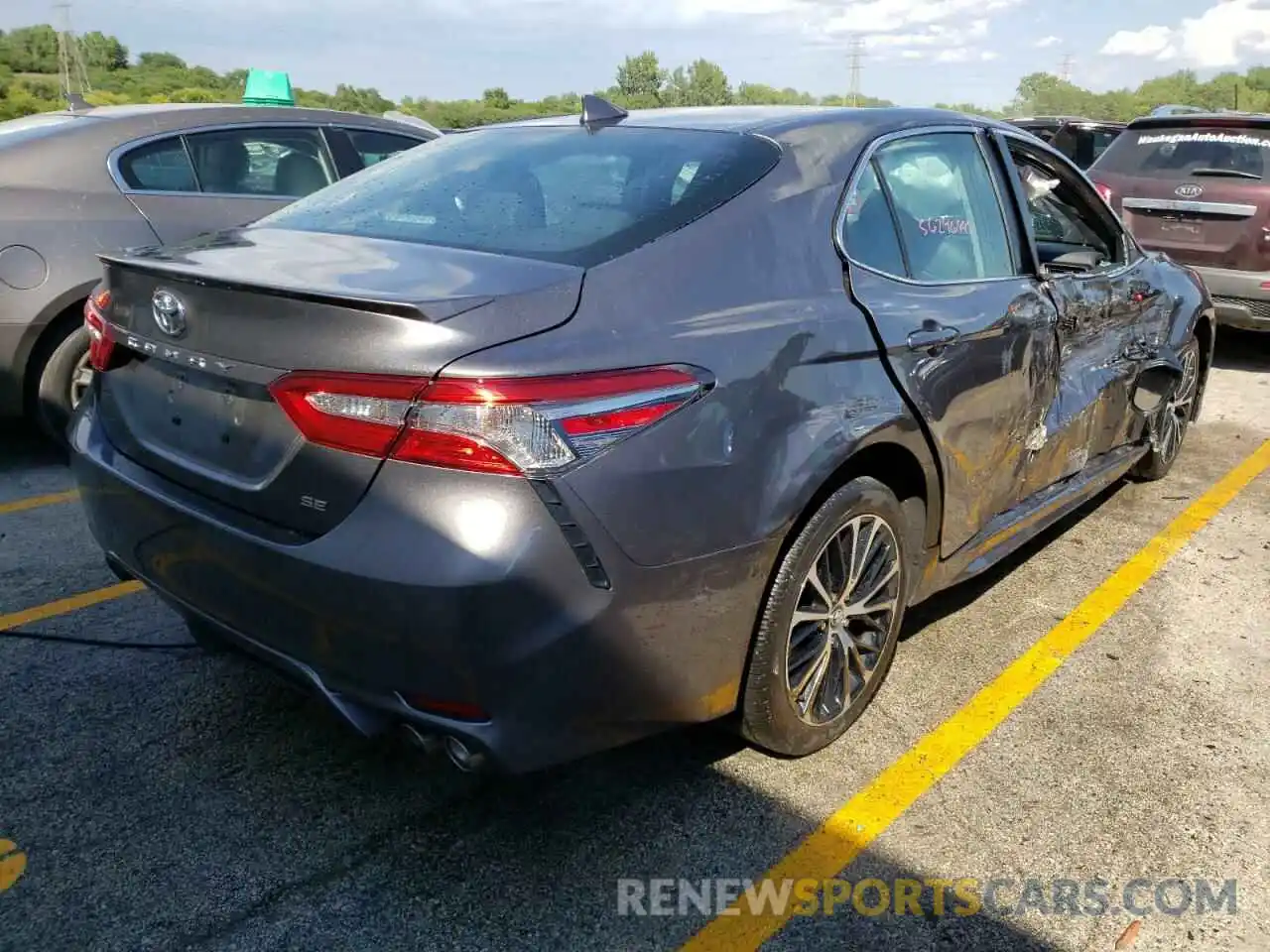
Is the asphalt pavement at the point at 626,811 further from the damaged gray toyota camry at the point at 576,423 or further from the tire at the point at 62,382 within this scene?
the tire at the point at 62,382

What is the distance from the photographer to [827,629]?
279 cm

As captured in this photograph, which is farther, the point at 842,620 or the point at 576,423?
the point at 842,620

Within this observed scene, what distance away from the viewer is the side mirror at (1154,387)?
4.54m

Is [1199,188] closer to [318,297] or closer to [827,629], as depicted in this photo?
[827,629]

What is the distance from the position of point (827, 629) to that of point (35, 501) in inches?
143

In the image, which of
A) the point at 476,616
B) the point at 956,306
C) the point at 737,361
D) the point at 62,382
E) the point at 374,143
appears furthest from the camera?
the point at 374,143

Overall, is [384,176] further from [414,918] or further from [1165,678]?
[1165,678]

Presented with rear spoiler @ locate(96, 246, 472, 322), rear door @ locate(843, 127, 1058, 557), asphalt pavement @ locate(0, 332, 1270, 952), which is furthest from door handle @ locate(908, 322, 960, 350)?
rear spoiler @ locate(96, 246, 472, 322)

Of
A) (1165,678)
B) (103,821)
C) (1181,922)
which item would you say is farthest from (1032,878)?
(103,821)

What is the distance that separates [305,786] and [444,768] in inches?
13.3

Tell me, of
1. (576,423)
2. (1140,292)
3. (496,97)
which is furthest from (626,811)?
(496,97)

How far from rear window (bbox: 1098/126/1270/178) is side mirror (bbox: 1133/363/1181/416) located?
3.70 metres

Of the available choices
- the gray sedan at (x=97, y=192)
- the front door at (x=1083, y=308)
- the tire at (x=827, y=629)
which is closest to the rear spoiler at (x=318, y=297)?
the tire at (x=827, y=629)

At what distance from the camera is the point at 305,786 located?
268cm
